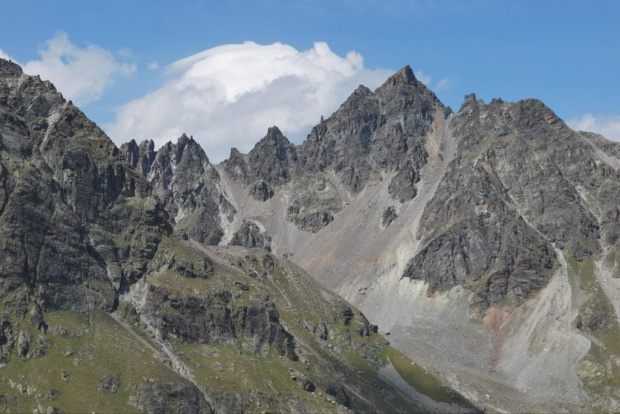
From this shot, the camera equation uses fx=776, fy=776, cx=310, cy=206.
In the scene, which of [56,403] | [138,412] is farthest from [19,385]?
[138,412]

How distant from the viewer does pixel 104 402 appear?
198 m

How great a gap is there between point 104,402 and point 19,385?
69.9ft

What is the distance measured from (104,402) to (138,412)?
8.98m

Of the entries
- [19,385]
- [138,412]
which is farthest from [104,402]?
[19,385]

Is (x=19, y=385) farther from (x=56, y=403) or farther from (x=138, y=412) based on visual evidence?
(x=138, y=412)

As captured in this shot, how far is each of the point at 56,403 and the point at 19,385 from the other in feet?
37.3

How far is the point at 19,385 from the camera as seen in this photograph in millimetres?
194500

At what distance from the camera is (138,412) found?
199375mm

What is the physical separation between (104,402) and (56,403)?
12.0 m

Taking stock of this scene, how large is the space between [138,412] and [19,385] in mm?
30237

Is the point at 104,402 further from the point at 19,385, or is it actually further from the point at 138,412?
the point at 19,385
